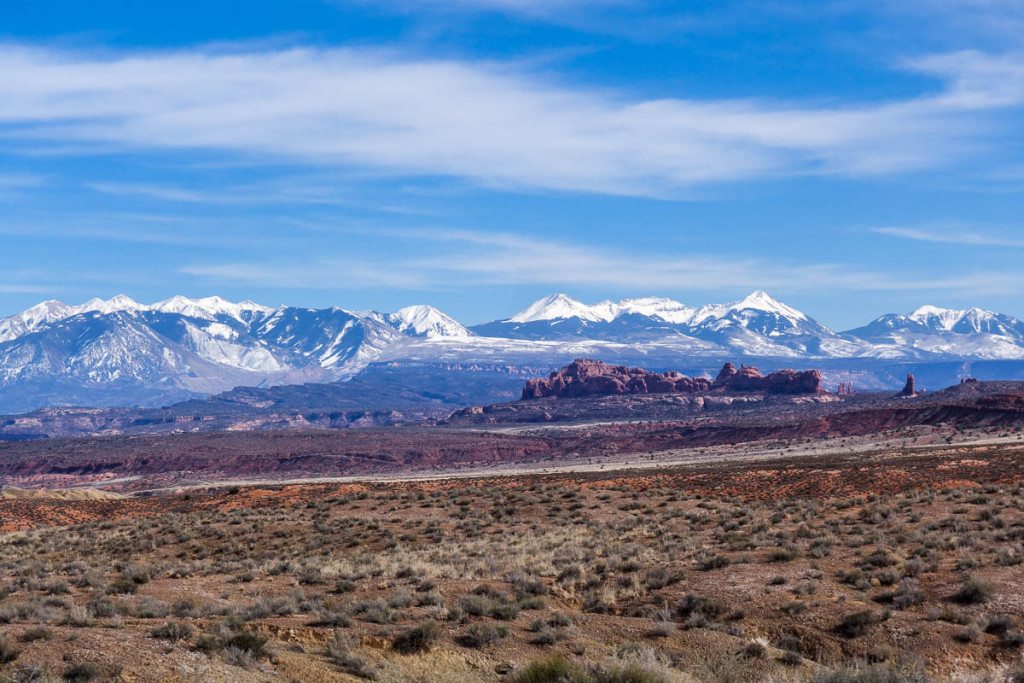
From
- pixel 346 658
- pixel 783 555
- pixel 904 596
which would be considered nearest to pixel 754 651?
pixel 904 596

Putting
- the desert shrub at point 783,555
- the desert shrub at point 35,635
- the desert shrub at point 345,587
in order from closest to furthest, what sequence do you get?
the desert shrub at point 35,635 < the desert shrub at point 345,587 < the desert shrub at point 783,555

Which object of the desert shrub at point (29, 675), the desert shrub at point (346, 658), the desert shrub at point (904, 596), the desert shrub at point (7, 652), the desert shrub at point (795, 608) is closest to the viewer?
the desert shrub at point (29, 675)

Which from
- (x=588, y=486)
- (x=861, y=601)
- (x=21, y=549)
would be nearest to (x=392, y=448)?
(x=588, y=486)

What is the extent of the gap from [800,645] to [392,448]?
14706 cm

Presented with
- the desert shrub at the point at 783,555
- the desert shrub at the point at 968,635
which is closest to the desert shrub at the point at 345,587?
the desert shrub at the point at 783,555

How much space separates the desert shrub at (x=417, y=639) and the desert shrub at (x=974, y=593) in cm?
1109

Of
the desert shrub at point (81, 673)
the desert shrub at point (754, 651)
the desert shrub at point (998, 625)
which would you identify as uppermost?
the desert shrub at point (81, 673)

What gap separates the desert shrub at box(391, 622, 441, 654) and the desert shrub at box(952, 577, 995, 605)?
11.1 meters

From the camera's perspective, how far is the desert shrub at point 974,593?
→ 19.6 metres

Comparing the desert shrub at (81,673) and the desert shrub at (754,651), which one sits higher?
the desert shrub at (81,673)

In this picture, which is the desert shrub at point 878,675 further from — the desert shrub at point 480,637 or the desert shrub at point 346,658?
the desert shrub at point 346,658

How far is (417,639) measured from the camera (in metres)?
16.8

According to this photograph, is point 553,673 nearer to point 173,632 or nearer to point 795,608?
point 173,632

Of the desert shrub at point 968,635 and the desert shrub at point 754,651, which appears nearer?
the desert shrub at point 754,651
